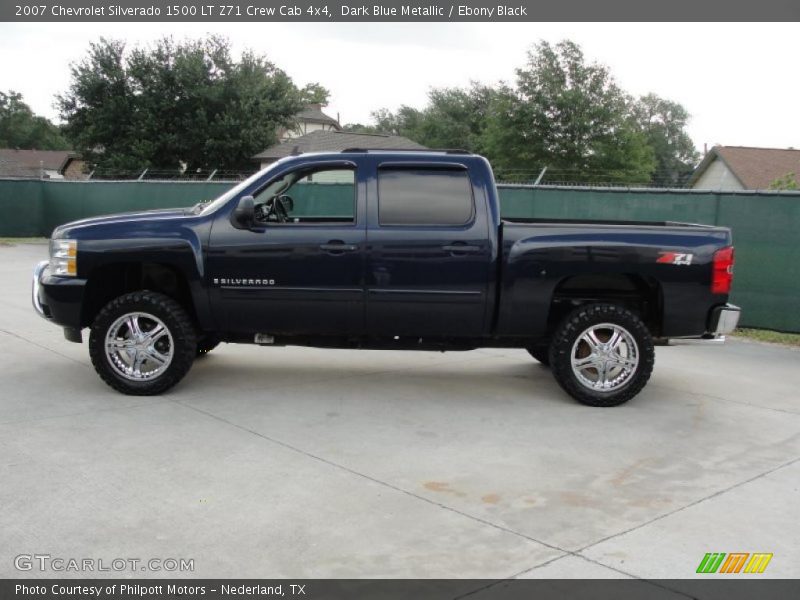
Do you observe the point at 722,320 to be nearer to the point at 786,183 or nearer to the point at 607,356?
the point at 607,356

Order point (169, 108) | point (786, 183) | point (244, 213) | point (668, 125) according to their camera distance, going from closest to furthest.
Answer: point (244, 213) < point (786, 183) < point (169, 108) < point (668, 125)

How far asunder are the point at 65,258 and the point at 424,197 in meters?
2.92

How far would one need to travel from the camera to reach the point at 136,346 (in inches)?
255

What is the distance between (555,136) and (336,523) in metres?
46.4

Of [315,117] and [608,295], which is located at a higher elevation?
[315,117]

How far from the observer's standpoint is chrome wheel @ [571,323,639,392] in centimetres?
644

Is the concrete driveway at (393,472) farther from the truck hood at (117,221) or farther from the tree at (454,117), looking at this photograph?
the tree at (454,117)

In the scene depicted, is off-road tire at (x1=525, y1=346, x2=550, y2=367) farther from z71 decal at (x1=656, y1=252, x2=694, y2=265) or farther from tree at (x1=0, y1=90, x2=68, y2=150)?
tree at (x1=0, y1=90, x2=68, y2=150)

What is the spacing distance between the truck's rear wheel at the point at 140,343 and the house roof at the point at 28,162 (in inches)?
2951

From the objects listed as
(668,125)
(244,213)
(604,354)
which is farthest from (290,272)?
(668,125)

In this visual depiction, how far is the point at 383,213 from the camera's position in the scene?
21.3 ft

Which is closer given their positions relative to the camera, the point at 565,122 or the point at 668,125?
the point at 565,122

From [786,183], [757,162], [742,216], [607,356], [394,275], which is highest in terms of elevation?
[757,162]

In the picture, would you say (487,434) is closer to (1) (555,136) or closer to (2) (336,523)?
(2) (336,523)
